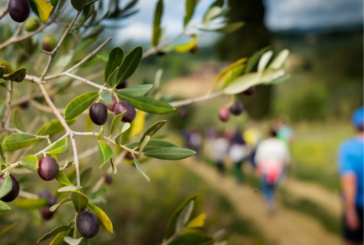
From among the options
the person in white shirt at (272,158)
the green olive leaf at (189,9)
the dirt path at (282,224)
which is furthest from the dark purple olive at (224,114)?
the dirt path at (282,224)

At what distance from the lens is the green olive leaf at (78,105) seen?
50 centimetres

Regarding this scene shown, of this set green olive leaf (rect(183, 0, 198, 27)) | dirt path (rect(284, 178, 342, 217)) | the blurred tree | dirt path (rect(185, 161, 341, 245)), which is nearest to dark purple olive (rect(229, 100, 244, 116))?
green olive leaf (rect(183, 0, 198, 27))

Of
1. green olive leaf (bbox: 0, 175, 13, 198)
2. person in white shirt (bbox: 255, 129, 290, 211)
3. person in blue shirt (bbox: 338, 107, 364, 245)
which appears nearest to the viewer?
green olive leaf (bbox: 0, 175, 13, 198)

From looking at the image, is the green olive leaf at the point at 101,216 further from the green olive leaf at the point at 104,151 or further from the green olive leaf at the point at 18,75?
the green olive leaf at the point at 18,75

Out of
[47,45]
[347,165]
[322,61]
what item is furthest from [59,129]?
[322,61]

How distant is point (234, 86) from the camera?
734 mm

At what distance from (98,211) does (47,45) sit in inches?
19.8

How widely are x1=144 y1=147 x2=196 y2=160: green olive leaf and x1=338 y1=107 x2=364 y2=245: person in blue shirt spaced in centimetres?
199

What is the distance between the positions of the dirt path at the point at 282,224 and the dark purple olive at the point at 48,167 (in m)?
4.21

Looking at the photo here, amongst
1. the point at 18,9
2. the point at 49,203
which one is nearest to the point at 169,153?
the point at 18,9

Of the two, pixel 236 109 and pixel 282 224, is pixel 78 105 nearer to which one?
pixel 236 109

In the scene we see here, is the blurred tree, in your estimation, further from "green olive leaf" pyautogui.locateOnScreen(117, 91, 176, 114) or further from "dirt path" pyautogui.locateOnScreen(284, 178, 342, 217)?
"green olive leaf" pyautogui.locateOnScreen(117, 91, 176, 114)

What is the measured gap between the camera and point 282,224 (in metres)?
4.86

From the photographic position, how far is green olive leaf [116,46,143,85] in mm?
500
